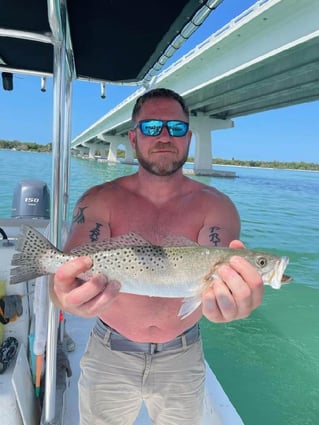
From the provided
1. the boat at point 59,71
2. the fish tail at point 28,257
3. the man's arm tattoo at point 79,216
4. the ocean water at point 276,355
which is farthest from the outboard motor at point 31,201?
the fish tail at point 28,257

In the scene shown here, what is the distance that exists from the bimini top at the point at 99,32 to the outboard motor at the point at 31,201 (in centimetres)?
155

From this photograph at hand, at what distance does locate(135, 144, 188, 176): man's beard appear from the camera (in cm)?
191

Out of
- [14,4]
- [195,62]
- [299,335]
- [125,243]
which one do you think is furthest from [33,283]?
[195,62]

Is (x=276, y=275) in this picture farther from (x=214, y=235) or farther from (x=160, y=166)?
(x=160, y=166)

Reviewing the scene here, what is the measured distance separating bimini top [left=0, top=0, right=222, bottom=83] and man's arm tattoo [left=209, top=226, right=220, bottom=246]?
1176 mm

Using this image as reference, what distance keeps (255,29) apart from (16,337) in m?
15.1

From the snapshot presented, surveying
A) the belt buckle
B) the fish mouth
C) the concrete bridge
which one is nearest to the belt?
the belt buckle

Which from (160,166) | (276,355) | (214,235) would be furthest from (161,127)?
(276,355)

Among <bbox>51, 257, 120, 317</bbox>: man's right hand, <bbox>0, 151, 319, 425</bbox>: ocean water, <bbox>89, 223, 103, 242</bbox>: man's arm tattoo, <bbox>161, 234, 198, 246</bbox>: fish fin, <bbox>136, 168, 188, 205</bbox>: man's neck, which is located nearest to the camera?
<bbox>51, 257, 120, 317</bbox>: man's right hand

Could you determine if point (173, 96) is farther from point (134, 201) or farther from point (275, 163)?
point (275, 163)

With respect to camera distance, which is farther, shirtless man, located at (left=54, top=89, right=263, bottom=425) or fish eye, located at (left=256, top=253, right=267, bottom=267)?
shirtless man, located at (left=54, top=89, right=263, bottom=425)

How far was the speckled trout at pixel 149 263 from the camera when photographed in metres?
1.47

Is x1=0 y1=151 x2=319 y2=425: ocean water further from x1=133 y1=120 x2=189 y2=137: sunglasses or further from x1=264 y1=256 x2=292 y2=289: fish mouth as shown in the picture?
x1=133 y1=120 x2=189 y2=137: sunglasses

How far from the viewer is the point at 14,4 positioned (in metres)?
2.08
